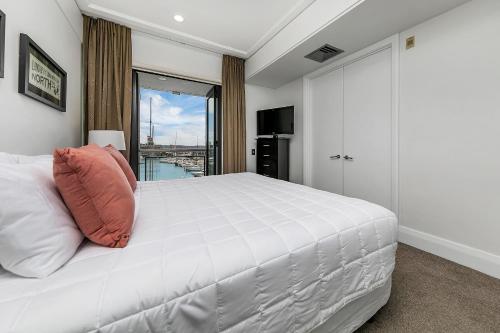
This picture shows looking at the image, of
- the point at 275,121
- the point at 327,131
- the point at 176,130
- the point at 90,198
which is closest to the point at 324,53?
the point at 327,131

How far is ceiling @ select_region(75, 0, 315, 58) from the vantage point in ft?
7.91

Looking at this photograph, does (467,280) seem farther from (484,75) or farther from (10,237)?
(10,237)

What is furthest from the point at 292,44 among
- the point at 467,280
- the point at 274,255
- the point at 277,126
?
the point at 467,280

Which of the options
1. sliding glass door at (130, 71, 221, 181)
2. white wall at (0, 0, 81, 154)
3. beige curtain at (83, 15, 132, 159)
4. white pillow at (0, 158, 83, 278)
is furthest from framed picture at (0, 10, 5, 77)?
sliding glass door at (130, 71, 221, 181)

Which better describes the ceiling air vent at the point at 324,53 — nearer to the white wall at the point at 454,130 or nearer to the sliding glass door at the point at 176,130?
the white wall at the point at 454,130

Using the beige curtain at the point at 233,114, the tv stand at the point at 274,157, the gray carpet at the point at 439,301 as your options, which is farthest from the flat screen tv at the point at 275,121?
the gray carpet at the point at 439,301

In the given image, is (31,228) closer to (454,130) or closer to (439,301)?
(439,301)

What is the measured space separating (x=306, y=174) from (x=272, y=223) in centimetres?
273

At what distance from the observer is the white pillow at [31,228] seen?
0.60 m

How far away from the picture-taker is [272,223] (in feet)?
3.43

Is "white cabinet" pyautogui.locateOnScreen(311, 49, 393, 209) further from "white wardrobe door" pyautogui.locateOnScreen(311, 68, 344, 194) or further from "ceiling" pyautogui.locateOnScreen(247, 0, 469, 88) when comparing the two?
"ceiling" pyautogui.locateOnScreen(247, 0, 469, 88)

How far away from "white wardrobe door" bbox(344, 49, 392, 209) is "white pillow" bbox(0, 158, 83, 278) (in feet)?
9.71

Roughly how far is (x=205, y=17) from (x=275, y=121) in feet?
6.18

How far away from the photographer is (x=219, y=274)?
2.35 ft
